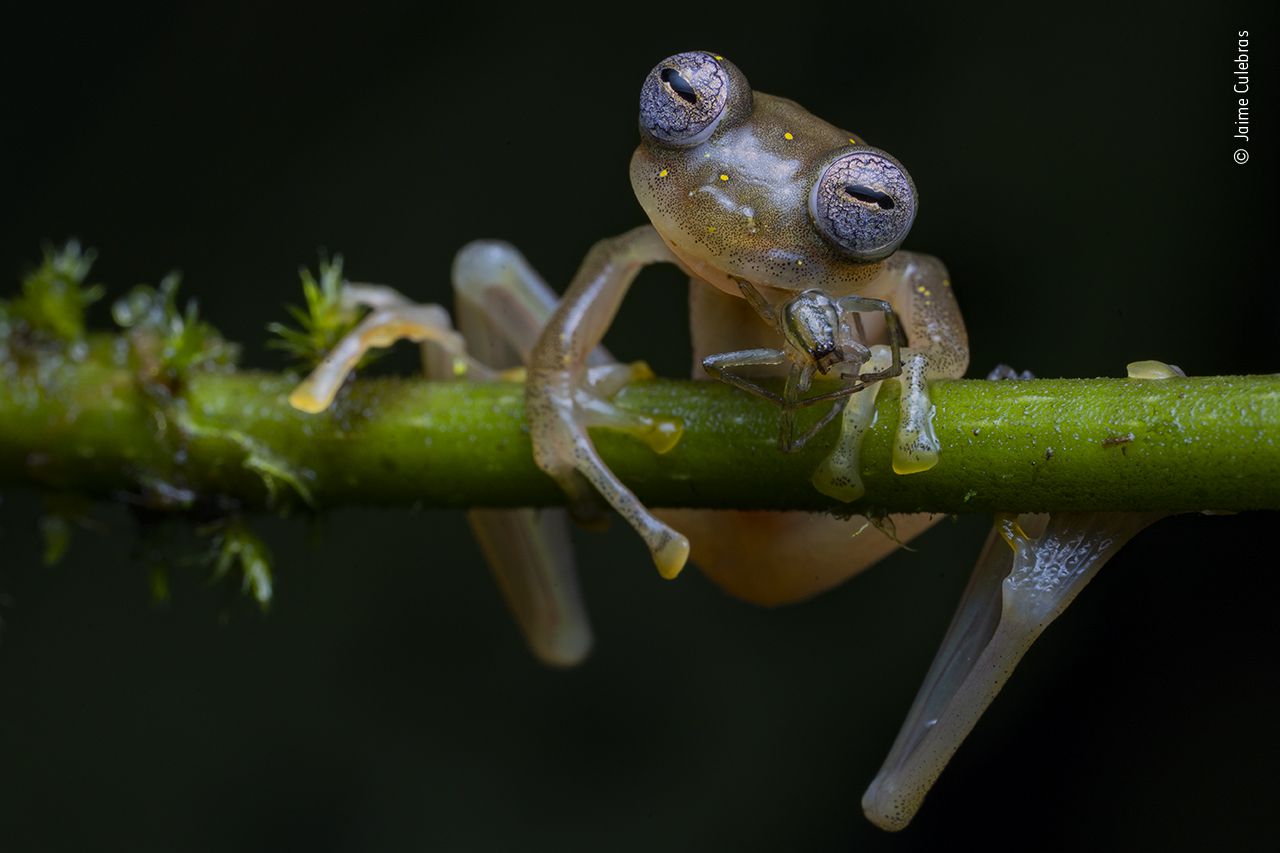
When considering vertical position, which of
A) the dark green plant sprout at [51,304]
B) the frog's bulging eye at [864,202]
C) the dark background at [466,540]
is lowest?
the dark background at [466,540]

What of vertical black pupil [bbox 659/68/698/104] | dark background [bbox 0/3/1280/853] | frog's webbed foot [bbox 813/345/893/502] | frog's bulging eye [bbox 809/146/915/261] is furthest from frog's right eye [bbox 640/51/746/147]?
dark background [bbox 0/3/1280/853]

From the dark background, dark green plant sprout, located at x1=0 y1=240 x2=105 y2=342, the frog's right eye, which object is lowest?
the dark background

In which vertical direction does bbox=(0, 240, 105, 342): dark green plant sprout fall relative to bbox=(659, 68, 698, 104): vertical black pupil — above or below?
below

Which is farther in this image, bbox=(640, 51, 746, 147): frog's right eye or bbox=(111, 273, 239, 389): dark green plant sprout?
bbox=(111, 273, 239, 389): dark green plant sprout

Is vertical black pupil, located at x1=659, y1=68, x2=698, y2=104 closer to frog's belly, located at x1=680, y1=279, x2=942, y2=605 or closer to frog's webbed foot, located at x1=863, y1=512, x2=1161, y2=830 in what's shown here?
frog's belly, located at x1=680, y1=279, x2=942, y2=605

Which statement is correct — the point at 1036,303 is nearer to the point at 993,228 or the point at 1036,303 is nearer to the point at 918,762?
the point at 993,228

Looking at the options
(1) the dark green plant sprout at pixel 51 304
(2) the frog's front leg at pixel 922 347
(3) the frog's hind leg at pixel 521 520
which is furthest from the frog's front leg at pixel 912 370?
(1) the dark green plant sprout at pixel 51 304

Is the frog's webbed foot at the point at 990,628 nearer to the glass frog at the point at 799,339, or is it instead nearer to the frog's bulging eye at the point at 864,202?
the glass frog at the point at 799,339

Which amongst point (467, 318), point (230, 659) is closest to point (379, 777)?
point (230, 659)

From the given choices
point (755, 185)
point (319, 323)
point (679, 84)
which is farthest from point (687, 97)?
point (319, 323)
